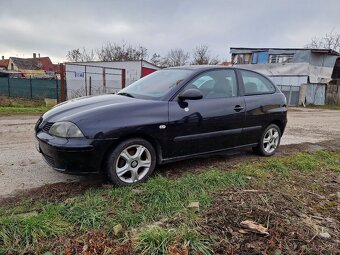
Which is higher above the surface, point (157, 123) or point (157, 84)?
point (157, 84)

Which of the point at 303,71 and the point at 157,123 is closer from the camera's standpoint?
the point at 157,123

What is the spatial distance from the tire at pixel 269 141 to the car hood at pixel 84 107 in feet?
8.66

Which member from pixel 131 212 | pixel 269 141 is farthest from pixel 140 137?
pixel 269 141

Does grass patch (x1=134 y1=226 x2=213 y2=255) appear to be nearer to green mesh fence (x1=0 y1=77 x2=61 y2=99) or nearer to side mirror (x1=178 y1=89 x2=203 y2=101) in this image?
side mirror (x1=178 y1=89 x2=203 y2=101)

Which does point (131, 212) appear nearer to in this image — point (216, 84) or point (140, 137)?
point (140, 137)

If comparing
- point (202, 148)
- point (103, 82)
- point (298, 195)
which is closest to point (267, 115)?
point (202, 148)

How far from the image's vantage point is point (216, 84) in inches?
197

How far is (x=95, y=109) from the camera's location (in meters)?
3.92

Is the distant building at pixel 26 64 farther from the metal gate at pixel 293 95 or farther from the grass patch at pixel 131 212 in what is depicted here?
the grass patch at pixel 131 212

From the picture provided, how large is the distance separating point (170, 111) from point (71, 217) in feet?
6.18

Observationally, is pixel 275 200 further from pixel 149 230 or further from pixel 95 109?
pixel 95 109

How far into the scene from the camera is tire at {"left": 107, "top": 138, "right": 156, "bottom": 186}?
12.7 feet

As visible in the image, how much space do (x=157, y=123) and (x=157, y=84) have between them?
3.09ft

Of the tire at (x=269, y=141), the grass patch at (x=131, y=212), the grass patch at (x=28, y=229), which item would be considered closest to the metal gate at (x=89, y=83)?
the tire at (x=269, y=141)
